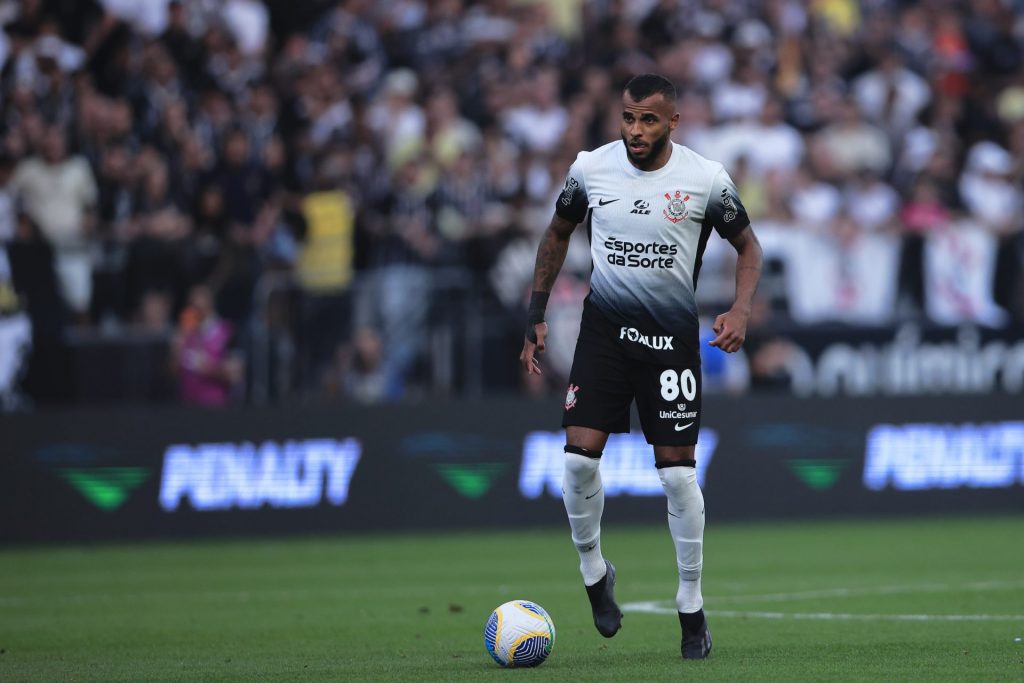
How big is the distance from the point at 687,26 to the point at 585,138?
3558 millimetres

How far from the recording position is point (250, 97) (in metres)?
19.0

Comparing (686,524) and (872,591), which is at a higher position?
(686,524)

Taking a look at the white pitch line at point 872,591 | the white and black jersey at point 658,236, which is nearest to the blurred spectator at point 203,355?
the white pitch line at point 872,591

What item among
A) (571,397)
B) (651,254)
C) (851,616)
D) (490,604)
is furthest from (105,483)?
(651,254)

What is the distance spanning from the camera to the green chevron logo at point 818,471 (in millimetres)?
18297

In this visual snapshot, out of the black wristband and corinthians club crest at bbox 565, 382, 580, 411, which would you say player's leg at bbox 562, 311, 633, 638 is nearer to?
corinthians club crest at bbox 565, 382, 580, 411

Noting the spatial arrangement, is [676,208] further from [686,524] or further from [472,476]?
[472,476]

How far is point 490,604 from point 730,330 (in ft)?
13.2

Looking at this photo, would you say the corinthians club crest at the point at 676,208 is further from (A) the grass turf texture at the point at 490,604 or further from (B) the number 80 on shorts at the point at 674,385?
(A) the grass turf texture at the point at 490,604

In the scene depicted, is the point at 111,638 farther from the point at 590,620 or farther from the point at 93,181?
the point at 93,181

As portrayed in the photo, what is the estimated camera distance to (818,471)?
60.2ft

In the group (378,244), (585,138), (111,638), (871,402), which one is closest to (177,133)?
(378,244)

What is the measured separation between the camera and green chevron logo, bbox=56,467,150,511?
54.2 feet

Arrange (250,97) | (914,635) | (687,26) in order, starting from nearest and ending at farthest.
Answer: (914,635) < (250,97) < (687,26)
